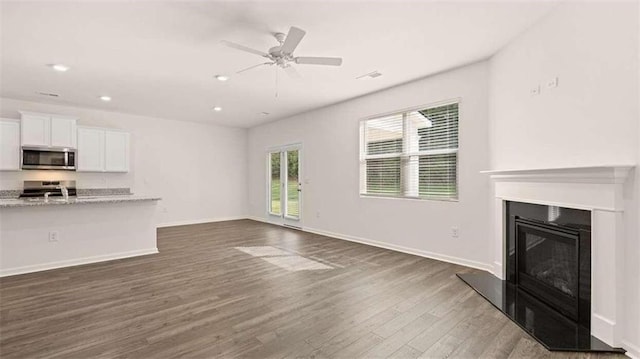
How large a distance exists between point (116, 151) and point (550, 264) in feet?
25.2

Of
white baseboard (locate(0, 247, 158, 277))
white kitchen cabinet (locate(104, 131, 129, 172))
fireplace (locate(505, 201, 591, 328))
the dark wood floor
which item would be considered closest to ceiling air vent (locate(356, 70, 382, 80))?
fireplace (locate(505, 201, 591, 328))

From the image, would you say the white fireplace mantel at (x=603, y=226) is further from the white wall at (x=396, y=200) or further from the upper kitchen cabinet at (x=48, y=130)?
the upper kitchen cabinet at (x=48, y=130)

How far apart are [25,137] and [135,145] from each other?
201 cm

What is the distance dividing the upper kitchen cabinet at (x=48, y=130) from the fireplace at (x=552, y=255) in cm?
757

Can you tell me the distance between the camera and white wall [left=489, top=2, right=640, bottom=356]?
2131 millimetres

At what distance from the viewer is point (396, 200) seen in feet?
16.7

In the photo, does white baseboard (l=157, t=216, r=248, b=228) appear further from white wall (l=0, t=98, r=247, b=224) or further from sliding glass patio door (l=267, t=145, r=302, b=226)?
sliding glass patio door (l=267, t=145, r=302, b=226)

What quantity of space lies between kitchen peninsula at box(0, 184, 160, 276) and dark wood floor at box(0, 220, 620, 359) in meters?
0.28

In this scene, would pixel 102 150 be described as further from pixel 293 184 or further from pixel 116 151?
pixel 293 184

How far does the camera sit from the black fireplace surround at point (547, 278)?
236cm

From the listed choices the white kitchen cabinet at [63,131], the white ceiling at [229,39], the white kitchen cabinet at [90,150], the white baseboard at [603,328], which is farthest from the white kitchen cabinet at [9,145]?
the white baseboard at [603,328]

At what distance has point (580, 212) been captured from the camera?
246 cm

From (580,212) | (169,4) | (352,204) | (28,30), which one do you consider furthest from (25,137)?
(580,212)

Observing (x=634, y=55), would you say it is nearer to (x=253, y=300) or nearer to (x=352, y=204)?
(x=253, y=300)
